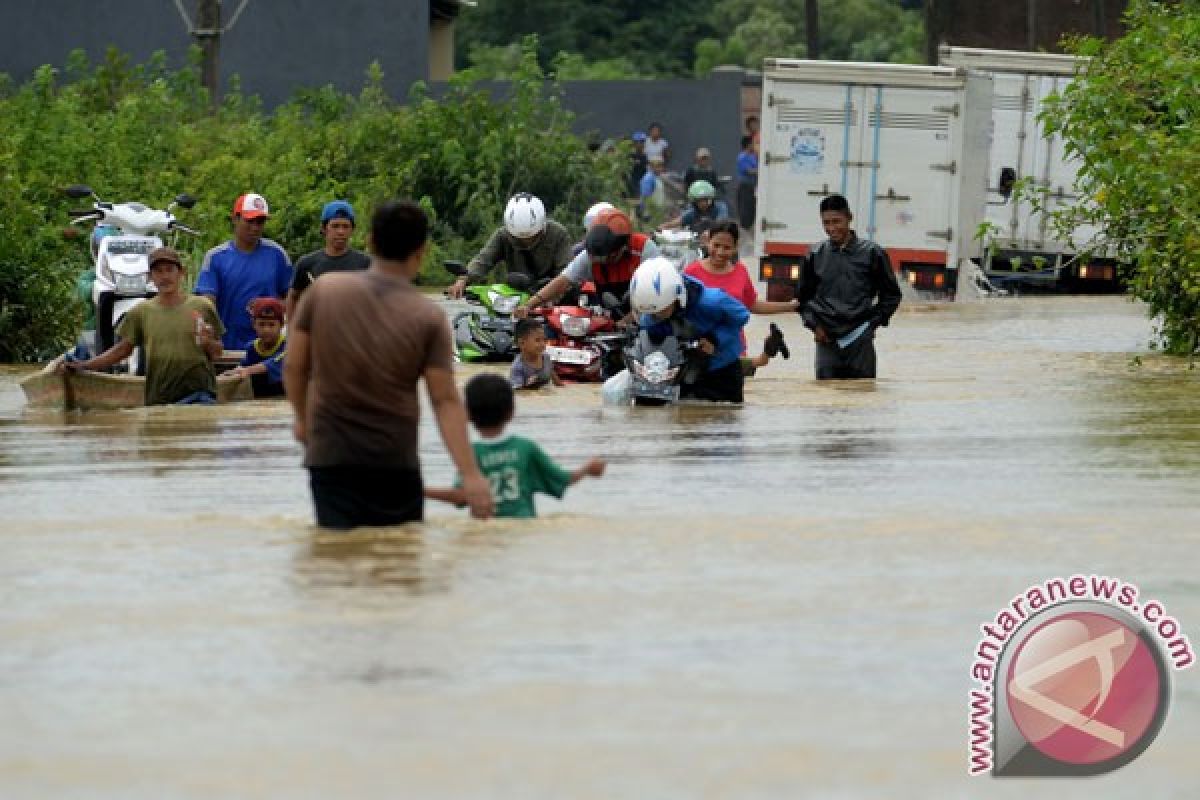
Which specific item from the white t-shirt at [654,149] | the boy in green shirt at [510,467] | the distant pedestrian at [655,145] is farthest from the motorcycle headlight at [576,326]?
the white t-shirt at [654,149]

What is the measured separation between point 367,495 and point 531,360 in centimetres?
848

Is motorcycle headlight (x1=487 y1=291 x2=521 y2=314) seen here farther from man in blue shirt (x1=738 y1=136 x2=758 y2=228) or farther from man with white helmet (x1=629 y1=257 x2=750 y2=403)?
man in blue shirt (x1=738 y1=136 x2=758 y2=228)

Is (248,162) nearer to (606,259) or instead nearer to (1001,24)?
(606,259)

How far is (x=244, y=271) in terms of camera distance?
1770 centimetres

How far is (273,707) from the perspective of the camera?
7.94 meters

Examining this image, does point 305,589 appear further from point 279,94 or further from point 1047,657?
point 279,94

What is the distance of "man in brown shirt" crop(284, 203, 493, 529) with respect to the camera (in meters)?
10.1

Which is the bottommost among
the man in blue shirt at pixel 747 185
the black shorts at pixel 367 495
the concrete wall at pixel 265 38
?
the man in blue shirt at pixel 747 185

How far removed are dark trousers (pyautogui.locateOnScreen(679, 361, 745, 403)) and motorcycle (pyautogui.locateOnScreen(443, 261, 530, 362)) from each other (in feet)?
12.9

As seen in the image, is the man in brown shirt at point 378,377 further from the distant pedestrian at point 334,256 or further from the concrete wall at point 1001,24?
the concrete wall at point 1001,24

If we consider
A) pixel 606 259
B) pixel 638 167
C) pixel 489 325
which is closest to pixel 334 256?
pixel 606 259

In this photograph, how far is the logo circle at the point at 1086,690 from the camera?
7.71 metres

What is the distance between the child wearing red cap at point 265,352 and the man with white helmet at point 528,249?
2.84 metres

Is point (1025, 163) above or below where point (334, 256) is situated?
below
